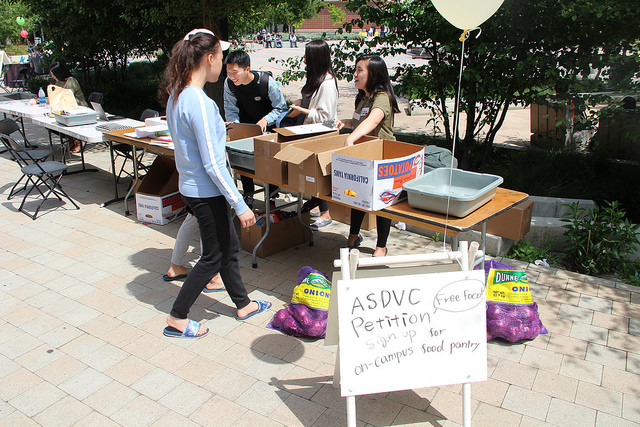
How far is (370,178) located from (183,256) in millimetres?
1892

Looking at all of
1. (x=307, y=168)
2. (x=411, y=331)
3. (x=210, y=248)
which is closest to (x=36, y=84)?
(x=307, y=168)

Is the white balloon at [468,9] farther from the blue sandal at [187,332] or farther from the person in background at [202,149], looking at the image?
the blue sandal at [187,332]

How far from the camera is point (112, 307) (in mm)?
4172

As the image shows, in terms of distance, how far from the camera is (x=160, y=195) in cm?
594

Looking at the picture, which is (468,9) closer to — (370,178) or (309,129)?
(370,178)

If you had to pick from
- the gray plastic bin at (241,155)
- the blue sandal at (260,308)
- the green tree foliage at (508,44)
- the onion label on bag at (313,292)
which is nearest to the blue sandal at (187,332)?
the blue sandal at (260,308)

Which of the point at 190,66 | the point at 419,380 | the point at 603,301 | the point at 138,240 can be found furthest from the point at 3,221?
the point at 603,301

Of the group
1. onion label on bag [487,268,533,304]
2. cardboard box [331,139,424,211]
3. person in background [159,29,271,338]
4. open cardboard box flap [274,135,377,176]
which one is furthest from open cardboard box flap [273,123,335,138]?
onion label on bag [487,268,533,304]

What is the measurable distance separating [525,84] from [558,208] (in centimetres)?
148

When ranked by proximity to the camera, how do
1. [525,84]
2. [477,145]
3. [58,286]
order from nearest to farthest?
[58,286] < [525,84] < [477,145]

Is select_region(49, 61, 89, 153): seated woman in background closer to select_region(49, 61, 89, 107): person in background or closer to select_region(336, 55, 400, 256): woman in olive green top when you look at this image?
select_region(49, 61, 89, 107): person in background

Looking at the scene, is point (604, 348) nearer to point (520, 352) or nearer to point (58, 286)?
point (520, 352)

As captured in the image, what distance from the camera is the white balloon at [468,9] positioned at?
3449 mm

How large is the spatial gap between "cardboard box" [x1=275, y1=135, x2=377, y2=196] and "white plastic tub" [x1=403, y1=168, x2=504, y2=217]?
25.4 inches
